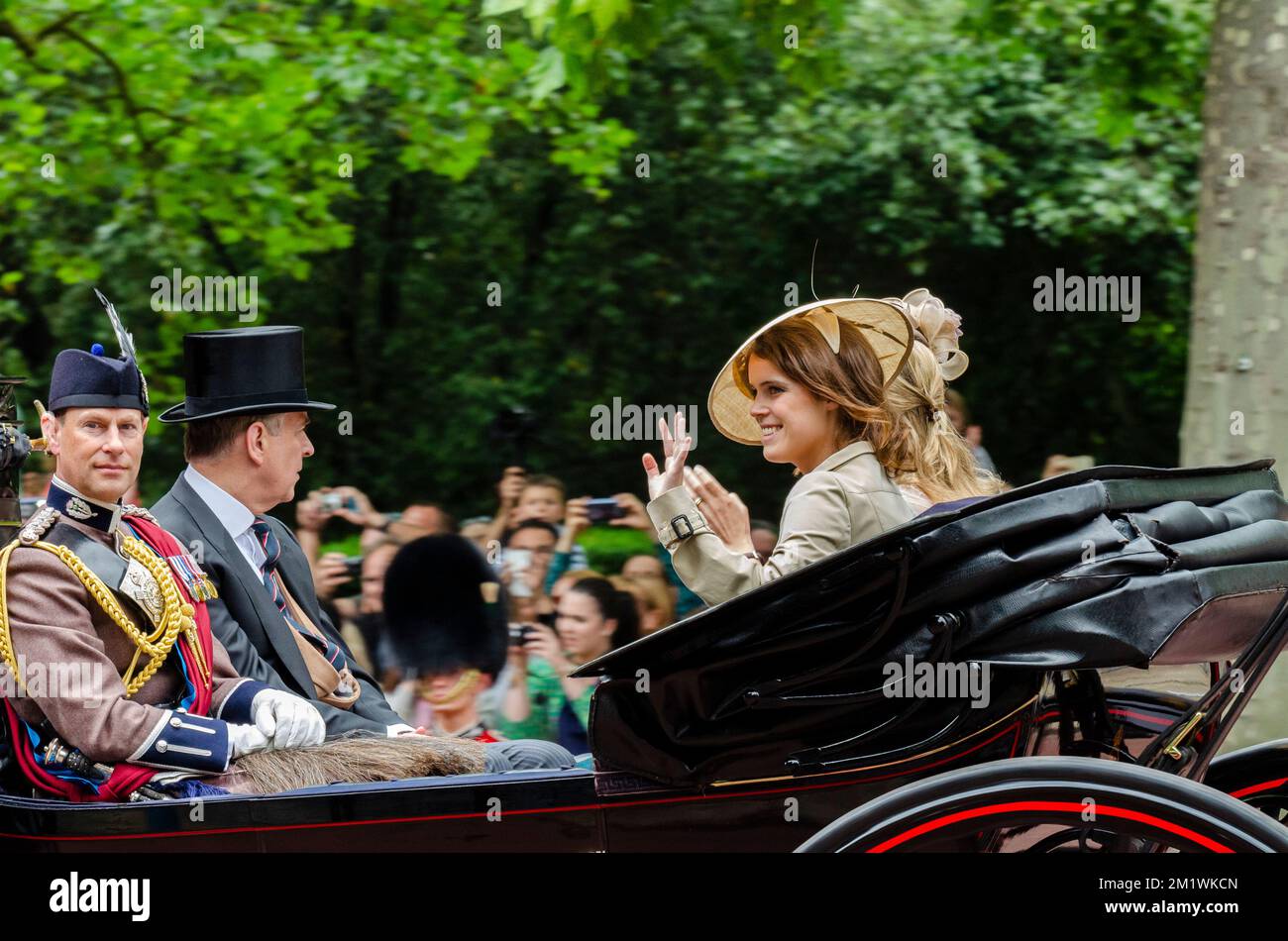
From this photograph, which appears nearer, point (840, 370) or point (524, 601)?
point (840, 370)

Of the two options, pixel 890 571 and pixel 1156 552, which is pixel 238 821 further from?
pixel 1156 552

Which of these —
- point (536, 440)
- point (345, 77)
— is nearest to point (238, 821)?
point (345, 77)

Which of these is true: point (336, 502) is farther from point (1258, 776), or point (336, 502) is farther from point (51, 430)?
point (1258, 776)

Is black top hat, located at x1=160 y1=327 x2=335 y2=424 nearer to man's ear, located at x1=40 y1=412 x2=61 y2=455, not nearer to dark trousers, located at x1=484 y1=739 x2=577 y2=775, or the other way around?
man's ear, located at x1=40 y1=412 x2=61 y2=455

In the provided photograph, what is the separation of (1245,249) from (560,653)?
2.52 meters

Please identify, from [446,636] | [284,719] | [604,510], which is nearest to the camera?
[284,719]

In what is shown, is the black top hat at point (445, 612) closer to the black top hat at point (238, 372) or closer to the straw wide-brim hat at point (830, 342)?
the straw wide-brim hat at point (830, 342)

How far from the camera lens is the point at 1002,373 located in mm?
11570

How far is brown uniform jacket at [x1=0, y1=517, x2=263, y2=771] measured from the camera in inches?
108

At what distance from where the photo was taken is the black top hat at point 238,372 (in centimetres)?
325

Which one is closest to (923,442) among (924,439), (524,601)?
(924,439)

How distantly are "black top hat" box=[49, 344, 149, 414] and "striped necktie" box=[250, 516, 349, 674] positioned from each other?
0.55 m

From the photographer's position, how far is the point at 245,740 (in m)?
2.92

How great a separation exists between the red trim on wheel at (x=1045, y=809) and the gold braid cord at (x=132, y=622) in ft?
4.70
